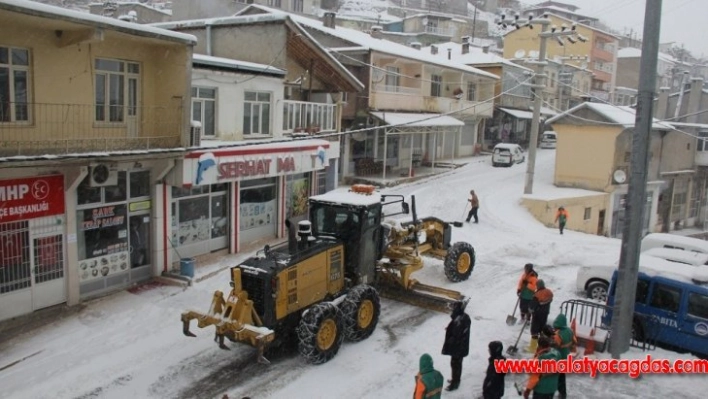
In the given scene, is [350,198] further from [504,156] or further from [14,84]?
[504,156]

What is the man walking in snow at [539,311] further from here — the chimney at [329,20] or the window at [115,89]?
the chimney at [329,20]

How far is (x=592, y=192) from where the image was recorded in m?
30.3

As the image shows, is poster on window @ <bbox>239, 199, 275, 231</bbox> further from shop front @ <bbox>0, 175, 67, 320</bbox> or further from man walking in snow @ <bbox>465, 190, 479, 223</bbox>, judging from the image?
man walking in snow @ <bbox>465, 190, 479, 223</bbox>

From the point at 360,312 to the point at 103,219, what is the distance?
7.40 m

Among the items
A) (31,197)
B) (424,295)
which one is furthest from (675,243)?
(31,197)

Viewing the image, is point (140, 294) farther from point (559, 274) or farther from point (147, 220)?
point (559, 274)

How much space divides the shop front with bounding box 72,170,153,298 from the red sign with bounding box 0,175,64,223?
62 cm

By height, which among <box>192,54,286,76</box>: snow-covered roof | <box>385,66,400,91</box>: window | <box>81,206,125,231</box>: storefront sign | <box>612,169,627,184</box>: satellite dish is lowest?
<box>81,206,125,231</box>: storefront sign

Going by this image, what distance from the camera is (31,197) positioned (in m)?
13.1

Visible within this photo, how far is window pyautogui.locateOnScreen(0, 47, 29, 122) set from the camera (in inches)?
502

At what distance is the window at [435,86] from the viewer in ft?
127

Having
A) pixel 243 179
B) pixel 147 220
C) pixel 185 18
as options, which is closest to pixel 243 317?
pixel 147 220

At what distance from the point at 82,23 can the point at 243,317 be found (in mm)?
7434

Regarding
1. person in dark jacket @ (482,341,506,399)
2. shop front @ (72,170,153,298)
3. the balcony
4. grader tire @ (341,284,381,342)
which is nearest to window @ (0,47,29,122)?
shop front @ (72,170,153,298)
